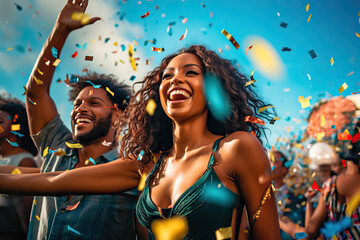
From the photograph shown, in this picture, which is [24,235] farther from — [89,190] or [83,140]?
[89,190]

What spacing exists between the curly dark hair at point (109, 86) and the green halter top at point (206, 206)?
2.55m

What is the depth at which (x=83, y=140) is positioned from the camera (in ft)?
11.5

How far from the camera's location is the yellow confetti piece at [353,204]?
10.4ft

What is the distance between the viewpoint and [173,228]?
1.80 meters

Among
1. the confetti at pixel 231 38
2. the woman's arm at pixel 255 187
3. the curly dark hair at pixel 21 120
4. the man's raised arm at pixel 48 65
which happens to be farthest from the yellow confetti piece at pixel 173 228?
the curly dark hair at pixel 21 120

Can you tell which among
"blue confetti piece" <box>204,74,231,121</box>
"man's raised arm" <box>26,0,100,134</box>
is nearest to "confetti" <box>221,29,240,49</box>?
"blue confetti piece" <box>204,74,231,121</box>

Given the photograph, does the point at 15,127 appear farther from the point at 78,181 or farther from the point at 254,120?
the point at 254,120

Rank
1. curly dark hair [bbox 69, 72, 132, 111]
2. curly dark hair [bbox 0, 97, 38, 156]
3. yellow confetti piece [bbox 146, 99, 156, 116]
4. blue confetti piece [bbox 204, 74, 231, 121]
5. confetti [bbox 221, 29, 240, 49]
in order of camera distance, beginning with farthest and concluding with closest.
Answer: curly dark hair [bbox 0, 97, 38, 156] < curly dark hair [bbox 69, 72, 132, 111] < yellow confetti piece [bbox 146, 99, 156, 116] < confetti [bbox 221, 29, 240, 49] < blue confetti piece [bbox 204, 74, 231, 121]

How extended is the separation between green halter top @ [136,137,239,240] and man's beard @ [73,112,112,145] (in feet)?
6.47

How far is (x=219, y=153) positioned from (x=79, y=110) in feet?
7.46

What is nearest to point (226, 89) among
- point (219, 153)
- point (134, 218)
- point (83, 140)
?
point (219, 153)

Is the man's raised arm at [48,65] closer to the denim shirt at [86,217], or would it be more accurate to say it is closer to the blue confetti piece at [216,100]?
the denim shirt at [86,217]

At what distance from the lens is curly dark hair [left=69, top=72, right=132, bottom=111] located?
4226 mm

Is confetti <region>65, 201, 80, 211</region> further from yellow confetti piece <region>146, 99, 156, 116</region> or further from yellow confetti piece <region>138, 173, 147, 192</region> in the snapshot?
yellow confetti piece <region>146, 99, 156, 116</region>
